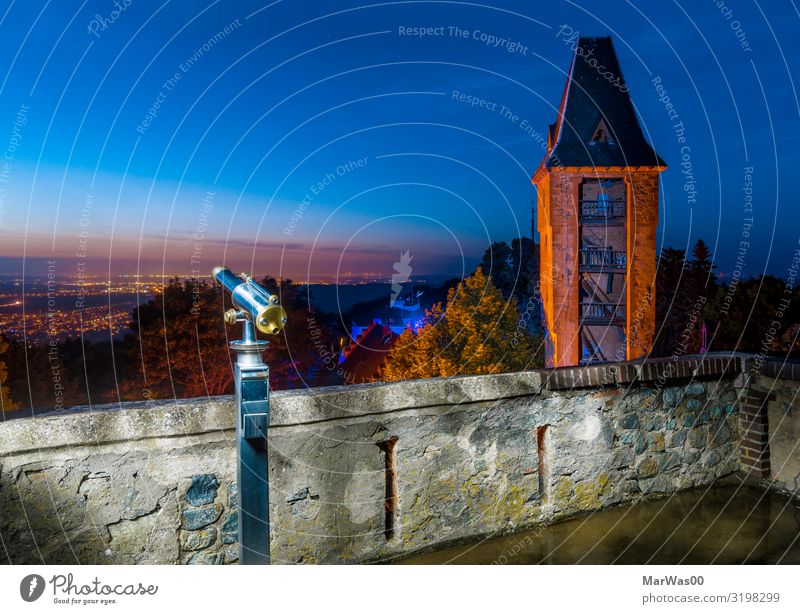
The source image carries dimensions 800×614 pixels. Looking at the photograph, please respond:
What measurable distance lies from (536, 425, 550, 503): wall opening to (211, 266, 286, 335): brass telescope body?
166 cm

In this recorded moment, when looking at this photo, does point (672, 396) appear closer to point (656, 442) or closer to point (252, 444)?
point (656, 442)

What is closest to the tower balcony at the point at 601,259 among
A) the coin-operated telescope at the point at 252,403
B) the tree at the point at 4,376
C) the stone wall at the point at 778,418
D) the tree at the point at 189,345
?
the tree at the point at 189,345

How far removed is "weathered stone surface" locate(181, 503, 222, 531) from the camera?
2.29 meters

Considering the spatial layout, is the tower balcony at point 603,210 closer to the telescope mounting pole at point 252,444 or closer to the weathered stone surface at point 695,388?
the weathered stone surface at point 695,388

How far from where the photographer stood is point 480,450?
9.20 ft

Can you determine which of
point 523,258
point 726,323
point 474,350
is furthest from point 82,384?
point 726,323

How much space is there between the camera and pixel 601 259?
21.4 metres

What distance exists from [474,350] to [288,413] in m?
→ 19.8

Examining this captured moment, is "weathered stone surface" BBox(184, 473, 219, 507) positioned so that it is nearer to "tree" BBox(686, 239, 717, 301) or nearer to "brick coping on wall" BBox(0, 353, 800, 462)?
"brick coping on wall" BBox(0, 353, 800, 462)

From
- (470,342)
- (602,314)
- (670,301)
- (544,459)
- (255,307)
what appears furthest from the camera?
(670,301)

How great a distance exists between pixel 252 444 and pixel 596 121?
2116 cm

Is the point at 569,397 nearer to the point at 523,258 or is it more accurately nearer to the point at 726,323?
the point at 726,323

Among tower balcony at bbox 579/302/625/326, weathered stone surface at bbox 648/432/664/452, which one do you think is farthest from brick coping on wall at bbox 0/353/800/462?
tower balcony at bbox 579/302/625/326

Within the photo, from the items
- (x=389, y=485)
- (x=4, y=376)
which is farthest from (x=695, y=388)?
(x=4, y=376)
